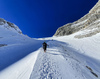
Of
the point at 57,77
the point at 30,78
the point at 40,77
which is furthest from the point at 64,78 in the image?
the point at 30,78

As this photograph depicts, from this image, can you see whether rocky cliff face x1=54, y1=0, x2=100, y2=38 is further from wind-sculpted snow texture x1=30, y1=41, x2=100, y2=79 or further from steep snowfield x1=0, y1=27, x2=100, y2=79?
wind-sculpted snow texture x1=30, y1=41, x2=100, y2=79

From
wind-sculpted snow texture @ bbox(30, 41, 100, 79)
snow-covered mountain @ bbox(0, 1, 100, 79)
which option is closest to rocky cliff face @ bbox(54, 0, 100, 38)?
snow-covered mountain @ bbox(0, 1, 100, 79)

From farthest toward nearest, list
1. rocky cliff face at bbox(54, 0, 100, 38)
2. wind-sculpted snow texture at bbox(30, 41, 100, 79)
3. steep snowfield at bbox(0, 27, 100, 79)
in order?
rocky cliff face at bbox(54, 0, 100, 38) → steep snowfield at bbox(0, 27, 100, 79) → wind-sculpted snow texture at bbox(30, 41, 100, 79)

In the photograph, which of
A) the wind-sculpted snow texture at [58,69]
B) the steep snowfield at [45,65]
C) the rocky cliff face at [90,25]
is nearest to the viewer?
the wind-sculpted snow texture at [58,69]

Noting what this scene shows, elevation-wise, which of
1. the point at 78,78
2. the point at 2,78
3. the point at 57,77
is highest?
the point at 57,77

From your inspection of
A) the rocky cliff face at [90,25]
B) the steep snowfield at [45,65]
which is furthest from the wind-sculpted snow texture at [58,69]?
the rocky cliff face at [90,25]

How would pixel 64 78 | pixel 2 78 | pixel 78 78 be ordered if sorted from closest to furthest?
pixel 64 78 → pixel 78 78 → pixel 2 78

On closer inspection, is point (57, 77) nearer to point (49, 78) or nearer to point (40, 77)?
point (49, 78)

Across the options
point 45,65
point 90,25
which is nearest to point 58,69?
point 45,65

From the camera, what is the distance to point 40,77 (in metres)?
3.18

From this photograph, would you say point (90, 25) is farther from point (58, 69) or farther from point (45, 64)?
point (45, 64)

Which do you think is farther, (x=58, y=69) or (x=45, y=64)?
(x=45, y=64)

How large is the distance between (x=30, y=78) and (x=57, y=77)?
5.74 feet

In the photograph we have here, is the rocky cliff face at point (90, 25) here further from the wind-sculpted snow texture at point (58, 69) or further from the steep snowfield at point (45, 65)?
the wind-sculpted snow texture at point (58, 69)
